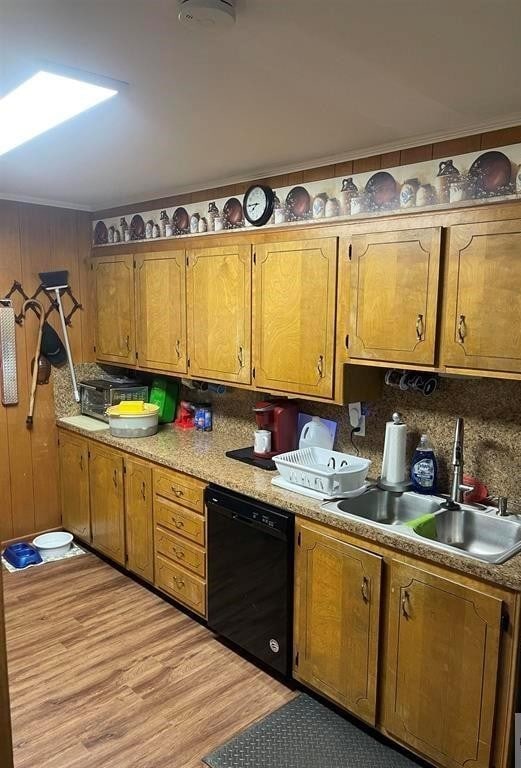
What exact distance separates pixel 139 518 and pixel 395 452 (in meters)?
1.64

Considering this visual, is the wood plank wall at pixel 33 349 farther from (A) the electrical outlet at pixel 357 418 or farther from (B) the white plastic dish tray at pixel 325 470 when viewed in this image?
(A) the electrical outlet at pixel 357 418

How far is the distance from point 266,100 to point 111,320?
7.61 feet

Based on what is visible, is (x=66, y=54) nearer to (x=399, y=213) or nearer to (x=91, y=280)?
(x=399, y=213)

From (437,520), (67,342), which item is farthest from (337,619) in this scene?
(67,342)

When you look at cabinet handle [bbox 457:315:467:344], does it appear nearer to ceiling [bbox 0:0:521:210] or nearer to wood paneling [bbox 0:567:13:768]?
ceiling [bbox 0:0:521:210]

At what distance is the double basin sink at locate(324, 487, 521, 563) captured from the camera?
2.14m

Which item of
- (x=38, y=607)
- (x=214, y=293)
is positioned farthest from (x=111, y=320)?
(x=38, y=607)

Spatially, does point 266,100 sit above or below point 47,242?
above

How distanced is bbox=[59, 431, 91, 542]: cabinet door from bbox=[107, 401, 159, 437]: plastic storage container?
0.34 metres

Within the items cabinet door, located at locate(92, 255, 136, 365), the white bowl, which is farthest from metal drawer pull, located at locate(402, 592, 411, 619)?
the white bowl

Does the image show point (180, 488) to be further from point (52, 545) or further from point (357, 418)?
point (52, 545)

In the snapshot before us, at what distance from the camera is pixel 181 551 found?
10.0 feet

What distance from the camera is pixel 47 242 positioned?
3.90 meters

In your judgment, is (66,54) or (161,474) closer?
(66,54)
